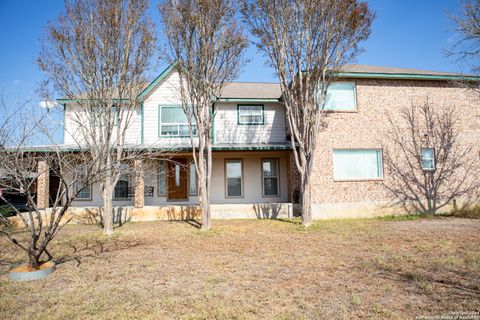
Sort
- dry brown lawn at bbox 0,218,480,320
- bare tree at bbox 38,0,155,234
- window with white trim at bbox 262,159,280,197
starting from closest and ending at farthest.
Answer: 1. dry brown lawn at bbox 0,218,480,320
2. bare tree at bbox 38,0,155,234
3. window with white trim at bbox 262,159,280,197

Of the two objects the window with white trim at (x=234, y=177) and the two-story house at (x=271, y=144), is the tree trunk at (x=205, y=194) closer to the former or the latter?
the two-story house at (x=271, y=144)

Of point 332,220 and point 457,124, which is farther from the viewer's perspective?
point 457,124

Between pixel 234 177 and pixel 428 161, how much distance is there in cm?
953

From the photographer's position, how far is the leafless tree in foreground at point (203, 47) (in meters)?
9.98

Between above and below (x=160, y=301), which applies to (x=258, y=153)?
above

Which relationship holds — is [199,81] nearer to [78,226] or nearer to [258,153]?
[258,153]

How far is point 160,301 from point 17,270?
11.1ft

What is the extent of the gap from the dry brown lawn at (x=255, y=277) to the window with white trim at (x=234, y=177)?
581cm

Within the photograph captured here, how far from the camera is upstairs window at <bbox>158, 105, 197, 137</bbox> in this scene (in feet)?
48.8

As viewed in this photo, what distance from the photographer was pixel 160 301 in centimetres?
432

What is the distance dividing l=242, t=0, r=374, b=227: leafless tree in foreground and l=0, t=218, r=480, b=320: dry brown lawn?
4.05 metres

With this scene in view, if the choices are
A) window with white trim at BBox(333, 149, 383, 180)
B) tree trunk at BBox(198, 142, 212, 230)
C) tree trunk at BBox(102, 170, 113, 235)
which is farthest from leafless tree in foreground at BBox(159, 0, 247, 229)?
window with white trim at BBox(333, 149, 383, 180)

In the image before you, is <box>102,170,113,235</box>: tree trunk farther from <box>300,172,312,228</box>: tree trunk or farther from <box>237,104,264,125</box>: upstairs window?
<box>237,104,264,125</box>: upstairs window

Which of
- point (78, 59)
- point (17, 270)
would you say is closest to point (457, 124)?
point (78, 59)
